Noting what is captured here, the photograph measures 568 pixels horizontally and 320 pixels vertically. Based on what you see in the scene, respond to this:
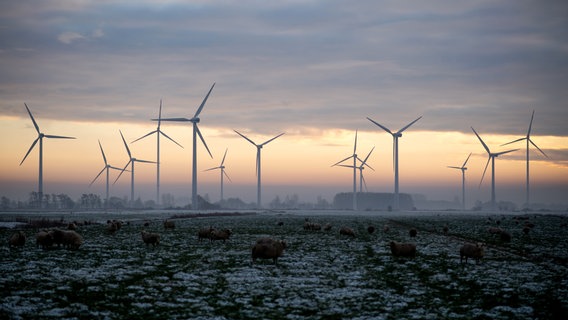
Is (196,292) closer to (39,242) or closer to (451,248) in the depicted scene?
(39,242)

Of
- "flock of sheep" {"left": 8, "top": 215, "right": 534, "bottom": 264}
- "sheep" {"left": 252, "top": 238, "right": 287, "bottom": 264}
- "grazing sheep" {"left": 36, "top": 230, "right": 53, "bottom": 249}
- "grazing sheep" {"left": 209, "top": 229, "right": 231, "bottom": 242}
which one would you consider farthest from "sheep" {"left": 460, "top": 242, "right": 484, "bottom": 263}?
"grazing sheep" {"left": 36, "top": 230, "right": 53, "bottom": 249}

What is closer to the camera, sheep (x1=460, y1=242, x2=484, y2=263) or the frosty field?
the frosty field

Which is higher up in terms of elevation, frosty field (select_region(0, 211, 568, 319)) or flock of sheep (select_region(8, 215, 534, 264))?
flock of sheep (select_region(8, 215, 534, 264))

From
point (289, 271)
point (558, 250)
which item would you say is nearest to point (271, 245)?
point (289, 271)

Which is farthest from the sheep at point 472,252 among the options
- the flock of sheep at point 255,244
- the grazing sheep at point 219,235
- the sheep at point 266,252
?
the grazing sheep at point 219,235

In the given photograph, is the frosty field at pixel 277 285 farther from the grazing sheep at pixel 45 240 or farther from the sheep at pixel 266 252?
the grazing sheep at pixel 45 240

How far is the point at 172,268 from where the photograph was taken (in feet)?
76.8

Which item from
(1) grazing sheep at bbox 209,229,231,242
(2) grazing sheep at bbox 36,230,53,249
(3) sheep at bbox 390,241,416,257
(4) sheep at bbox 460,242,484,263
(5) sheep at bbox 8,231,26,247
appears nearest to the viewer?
(4) sheep at bbox 460,242,484,263

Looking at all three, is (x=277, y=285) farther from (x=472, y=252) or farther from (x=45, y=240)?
(x=45, y=240)

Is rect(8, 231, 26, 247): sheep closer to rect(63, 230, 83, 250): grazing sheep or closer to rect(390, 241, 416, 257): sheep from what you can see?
rect(63, 230, 83, 250): grazing sheep

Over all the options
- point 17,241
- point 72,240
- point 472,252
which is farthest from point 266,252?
point 17,241

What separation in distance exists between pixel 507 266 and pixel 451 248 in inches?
329

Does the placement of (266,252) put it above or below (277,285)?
above

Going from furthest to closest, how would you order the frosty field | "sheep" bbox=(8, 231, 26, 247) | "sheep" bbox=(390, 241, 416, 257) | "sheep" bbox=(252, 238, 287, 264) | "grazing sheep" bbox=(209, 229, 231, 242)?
"grazing sheep" bbox=(209, 229, 231, 242)
"sheep" bbox=(8, 231, 26, 247)
"sheep" bbox=(390, 241, 416, 257)
"sheep" bbox=(252, 238, 287, 264)
the frosty field
